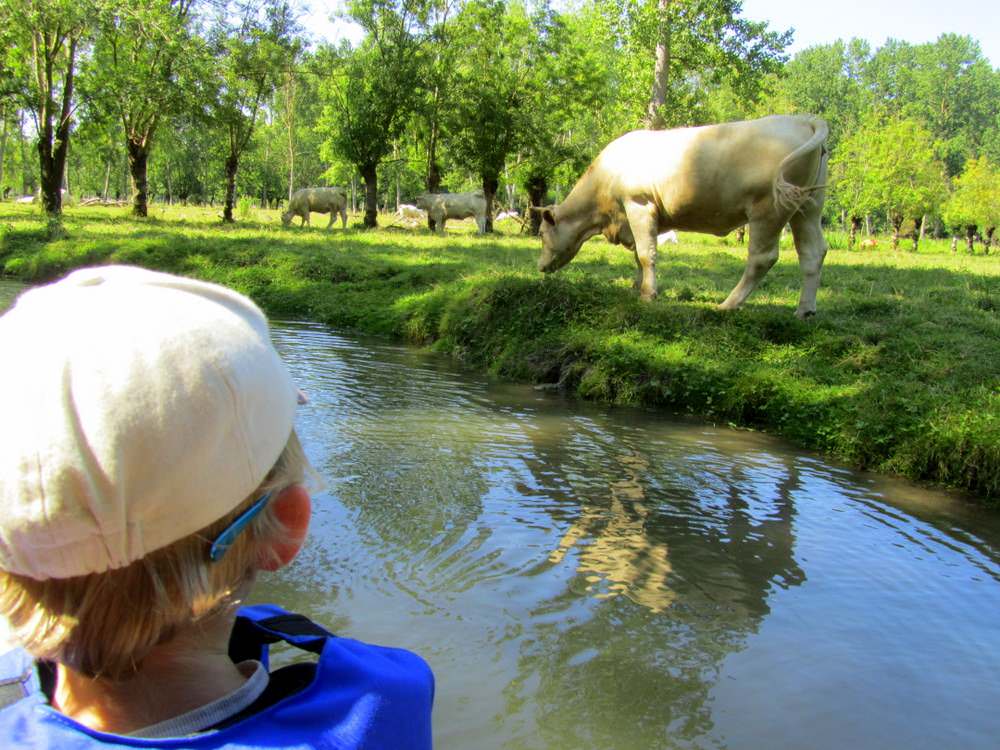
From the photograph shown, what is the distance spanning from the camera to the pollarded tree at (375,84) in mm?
30953

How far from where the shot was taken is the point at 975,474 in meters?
6.71

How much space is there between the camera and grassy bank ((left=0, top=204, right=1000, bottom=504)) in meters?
7.49

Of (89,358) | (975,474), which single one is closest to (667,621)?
(89,358)

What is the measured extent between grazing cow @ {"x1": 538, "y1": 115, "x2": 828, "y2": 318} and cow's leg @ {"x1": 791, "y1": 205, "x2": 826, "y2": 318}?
13 millimetres

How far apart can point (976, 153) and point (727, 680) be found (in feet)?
335

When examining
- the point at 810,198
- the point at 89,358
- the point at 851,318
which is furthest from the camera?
the point at 851,318

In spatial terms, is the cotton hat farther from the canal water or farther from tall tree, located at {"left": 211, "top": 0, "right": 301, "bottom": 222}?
tall tree, located at {"left": 211, "top": 0, "right": 301, "bottom": 222}

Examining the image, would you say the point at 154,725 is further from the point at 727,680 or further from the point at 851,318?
the point at 851,318

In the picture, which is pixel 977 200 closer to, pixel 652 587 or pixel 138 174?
pixel 138 174

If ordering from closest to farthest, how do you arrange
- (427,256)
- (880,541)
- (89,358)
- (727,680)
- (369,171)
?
(89,358)
(727,680)
(880,541)
(427,256)
(369,171)

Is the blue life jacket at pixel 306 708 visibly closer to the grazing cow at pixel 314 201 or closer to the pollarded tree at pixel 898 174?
the grazing cow at pixel 314 201

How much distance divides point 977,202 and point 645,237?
129 feet

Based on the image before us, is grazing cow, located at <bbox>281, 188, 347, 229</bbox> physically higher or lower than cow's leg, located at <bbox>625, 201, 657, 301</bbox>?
higher

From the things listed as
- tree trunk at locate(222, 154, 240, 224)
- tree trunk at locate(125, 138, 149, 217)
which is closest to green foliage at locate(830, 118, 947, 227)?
tree trunk at locate(222, 154, 240, 224)
